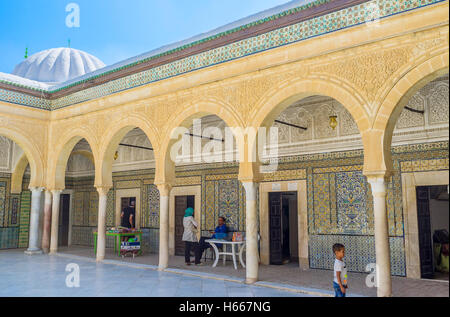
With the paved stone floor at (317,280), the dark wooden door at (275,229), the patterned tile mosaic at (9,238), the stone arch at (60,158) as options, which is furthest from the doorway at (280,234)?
the patterned tile mosaic at (9,238)

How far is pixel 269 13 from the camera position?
5.50m

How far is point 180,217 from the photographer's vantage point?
8.85 m

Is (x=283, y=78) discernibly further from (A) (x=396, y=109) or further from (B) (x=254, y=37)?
(A) (x=396, y=109)

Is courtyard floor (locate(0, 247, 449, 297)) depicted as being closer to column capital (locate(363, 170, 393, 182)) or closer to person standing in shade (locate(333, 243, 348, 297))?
person standing in shade (locate(333, 243, 348, 297))

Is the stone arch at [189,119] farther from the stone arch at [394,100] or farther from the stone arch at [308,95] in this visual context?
the stone arch at [394,100]

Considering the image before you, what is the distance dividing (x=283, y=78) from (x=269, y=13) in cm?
98

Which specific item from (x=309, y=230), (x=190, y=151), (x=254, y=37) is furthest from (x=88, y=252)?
(x=254, y=37)

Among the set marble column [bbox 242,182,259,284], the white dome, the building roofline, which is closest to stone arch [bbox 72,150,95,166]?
the building roofline

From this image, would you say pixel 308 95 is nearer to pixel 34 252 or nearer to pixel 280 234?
pixel 280 234

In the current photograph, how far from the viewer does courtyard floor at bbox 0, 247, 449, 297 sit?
16.0 feet

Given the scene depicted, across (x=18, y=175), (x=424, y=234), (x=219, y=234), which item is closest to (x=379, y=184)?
(x=424, y=234)

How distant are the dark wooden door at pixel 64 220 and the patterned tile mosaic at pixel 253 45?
3.87 metres

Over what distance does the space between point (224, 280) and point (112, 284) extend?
1540 millimetres

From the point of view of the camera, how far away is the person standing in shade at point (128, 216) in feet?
31.9
